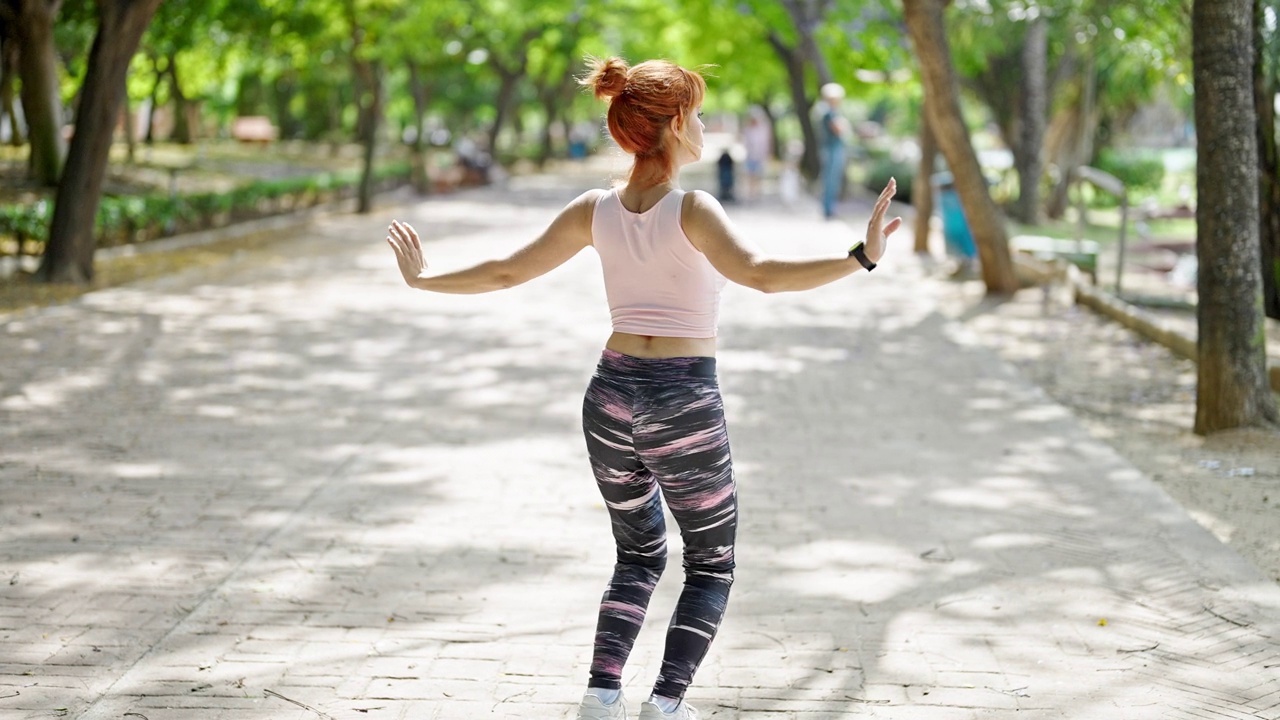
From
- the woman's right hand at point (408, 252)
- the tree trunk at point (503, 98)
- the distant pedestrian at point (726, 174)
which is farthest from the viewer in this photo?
the tree trunk at point (503, 98)

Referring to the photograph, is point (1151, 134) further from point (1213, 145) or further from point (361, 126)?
point (1213, 145)

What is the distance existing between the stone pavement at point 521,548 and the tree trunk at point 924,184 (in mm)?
6664

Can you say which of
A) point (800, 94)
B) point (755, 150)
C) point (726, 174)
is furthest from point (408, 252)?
point (800, 94)

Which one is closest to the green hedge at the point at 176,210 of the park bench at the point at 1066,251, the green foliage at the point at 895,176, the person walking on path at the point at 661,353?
the park bench at the point at 1066,251

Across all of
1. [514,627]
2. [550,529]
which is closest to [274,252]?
[550,529]

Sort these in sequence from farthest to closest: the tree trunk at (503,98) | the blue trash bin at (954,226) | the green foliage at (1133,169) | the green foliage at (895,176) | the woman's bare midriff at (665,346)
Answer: the tree trunk at (503,98) → the green foliage at (1133,169) → the green foliage at (895,176) → the blue trash bin at (954,226) → the woman's bare midriff at (665,346)

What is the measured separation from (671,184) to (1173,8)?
36.0 ft

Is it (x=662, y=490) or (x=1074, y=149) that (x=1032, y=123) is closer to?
(x=1074, y=149)

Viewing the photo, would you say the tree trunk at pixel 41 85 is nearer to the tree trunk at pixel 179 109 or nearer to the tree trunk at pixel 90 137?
the tree trunk at pixel 90 137

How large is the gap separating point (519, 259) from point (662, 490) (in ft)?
2.36

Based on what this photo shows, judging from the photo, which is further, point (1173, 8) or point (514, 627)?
point (1173, 8)

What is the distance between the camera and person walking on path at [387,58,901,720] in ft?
11.3

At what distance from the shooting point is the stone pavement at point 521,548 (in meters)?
4.30

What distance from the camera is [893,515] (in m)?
6.30
